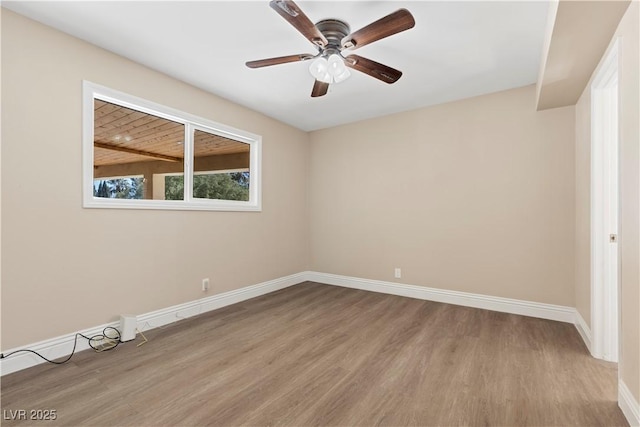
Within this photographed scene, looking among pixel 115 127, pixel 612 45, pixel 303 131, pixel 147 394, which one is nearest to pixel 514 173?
pixel 612 45

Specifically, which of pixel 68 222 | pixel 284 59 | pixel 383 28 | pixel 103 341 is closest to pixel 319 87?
pixel 284 59

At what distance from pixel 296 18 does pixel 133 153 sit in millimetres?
2091

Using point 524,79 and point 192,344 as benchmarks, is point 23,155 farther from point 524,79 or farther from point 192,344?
point 524,79

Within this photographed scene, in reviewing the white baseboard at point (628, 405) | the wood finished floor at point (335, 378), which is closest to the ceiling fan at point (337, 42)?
the wood finished floor at point (335, 378)

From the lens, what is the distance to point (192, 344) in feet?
8.29

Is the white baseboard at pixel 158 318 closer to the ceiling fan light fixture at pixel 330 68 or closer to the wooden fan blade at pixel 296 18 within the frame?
the ceiling fan light fixture at pixel 330 68

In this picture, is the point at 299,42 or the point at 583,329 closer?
the point at 299,42

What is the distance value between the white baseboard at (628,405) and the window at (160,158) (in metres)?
3.60

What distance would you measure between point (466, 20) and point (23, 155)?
3305mm

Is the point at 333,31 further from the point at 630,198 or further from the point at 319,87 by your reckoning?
the point at 630,198

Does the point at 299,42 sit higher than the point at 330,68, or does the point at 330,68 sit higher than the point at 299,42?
the point at 299,42

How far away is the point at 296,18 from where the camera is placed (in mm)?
1726

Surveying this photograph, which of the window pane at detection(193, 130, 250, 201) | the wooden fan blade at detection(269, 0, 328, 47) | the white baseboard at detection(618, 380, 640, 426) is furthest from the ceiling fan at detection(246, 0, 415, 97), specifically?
the white baseboard at detection(618, 380, 640, 426)

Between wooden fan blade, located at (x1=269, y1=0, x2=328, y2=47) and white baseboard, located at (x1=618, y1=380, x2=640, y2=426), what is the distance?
268 cm
